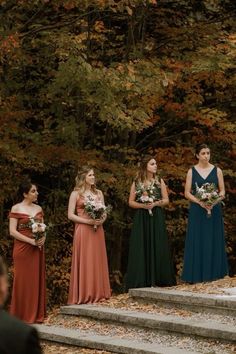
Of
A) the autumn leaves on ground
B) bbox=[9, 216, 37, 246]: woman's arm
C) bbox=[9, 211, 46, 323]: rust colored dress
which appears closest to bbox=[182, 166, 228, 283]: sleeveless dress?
the autumn leaves on ground

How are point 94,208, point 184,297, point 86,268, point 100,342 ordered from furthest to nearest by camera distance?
point 86,268 → point 94,208 → point 184,297 → point 100,342

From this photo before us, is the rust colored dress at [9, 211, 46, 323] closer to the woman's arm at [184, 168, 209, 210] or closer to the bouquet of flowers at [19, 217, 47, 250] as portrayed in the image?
the bouquet of flowers at [19, 217, 47, 250]

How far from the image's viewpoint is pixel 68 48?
1565 centimetres

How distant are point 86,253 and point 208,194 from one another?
6.63 ft

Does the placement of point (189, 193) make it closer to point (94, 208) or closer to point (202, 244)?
point (202, 244)

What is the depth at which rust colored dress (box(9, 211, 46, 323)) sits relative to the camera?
494 inches

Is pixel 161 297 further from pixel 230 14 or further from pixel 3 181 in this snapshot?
pixel 230 14

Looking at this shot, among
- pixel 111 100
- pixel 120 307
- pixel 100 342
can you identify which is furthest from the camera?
pixel 111 100

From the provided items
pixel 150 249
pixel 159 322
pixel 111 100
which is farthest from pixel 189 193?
pixel 159 322

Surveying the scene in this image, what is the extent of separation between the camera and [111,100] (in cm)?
1513

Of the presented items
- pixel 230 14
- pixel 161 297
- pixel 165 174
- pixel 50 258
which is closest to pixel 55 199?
pixel 50 258

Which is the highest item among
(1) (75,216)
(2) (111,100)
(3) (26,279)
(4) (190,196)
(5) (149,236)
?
(2) (111,100)

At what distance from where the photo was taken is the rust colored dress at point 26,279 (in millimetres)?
12539

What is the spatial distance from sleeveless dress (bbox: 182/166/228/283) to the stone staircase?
1124mm
